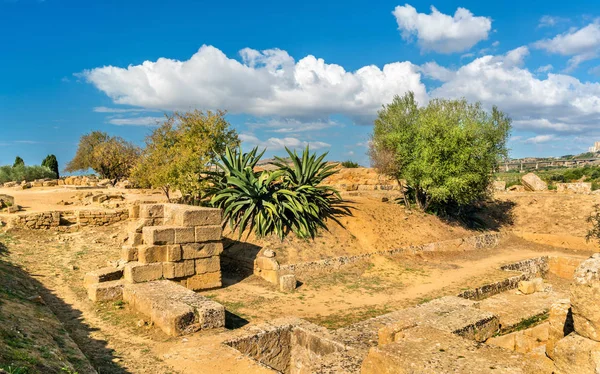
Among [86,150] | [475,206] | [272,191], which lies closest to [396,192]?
[475,206]

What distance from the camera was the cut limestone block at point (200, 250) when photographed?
30.6 feet

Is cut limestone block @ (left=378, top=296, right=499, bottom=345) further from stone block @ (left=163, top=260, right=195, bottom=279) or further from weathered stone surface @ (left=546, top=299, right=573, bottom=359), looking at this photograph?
stone block @ (left=163, top=260, right=195, bottom=279)

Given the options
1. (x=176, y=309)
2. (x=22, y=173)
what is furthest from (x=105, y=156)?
(x=176, y=309)

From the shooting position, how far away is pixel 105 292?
7.83 meters

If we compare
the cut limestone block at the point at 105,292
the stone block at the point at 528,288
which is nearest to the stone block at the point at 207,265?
the cut limestone block at the point at 105,292

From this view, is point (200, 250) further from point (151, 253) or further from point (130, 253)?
point (130, 253)

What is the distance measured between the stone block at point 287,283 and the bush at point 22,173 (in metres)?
40.3

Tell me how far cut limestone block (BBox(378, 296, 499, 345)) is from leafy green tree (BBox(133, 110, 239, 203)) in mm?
11687

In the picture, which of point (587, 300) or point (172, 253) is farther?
point (172, 253)

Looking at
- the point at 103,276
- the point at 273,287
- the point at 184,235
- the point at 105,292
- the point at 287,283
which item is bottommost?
the point at 273,287

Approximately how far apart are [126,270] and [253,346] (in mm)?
4136

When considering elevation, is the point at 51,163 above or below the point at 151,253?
above

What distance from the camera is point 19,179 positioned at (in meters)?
40.8

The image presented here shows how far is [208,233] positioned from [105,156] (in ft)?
113
